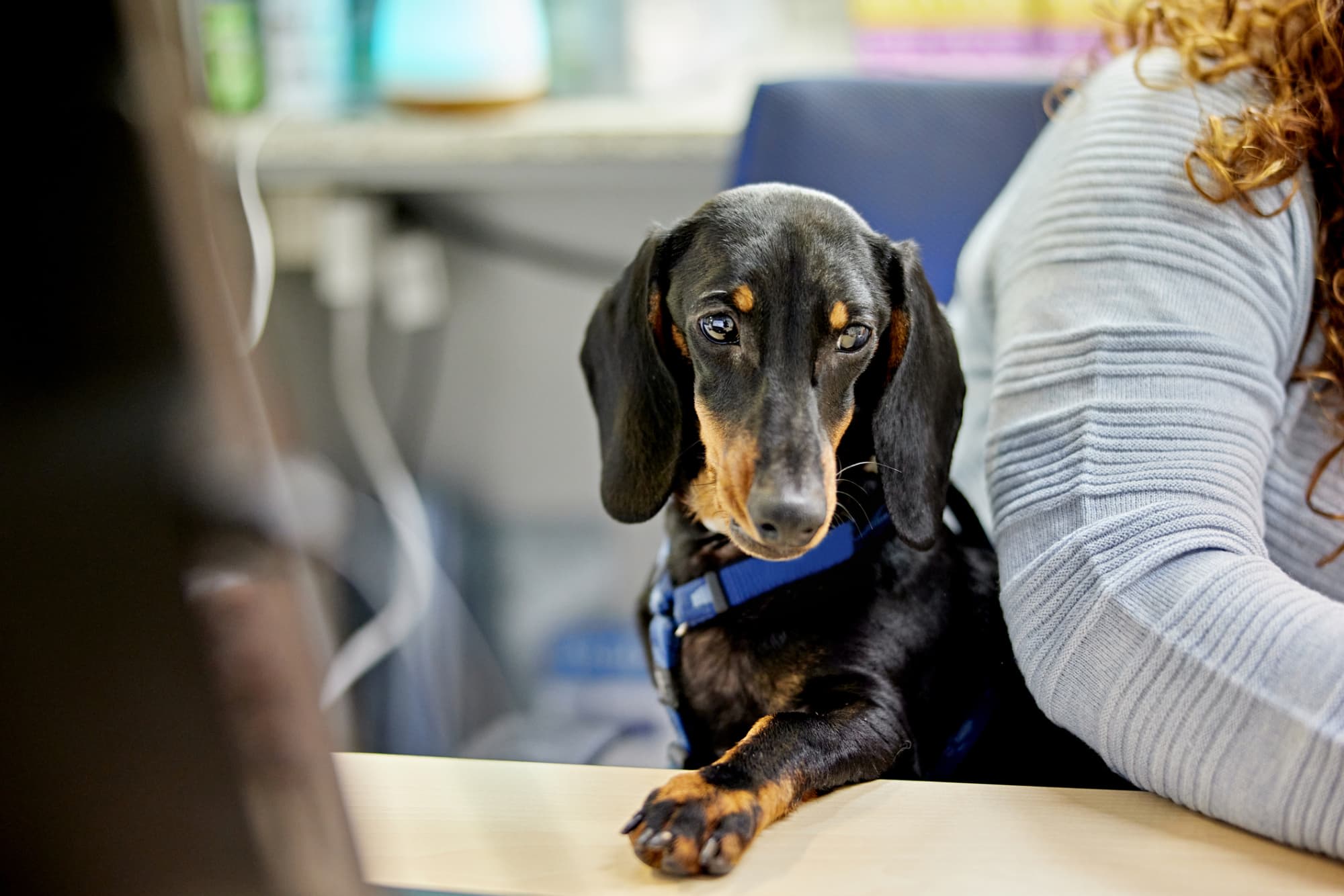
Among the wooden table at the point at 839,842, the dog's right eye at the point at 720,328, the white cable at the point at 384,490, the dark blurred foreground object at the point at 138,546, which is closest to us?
the dark blurred foreground object at the point at 138,546

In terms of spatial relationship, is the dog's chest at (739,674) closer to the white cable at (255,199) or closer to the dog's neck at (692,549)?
the dog's neck at (692,549)

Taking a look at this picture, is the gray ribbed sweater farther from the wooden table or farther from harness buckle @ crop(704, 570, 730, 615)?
harness buckle @ crop(704, 570, 730, 615)

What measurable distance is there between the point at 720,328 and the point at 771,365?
0.05 meters

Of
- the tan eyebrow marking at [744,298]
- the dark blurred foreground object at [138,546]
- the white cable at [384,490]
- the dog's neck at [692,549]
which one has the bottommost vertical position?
the white cable at [384,490]

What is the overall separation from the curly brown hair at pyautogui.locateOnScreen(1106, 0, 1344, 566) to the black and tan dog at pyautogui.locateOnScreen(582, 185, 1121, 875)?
0.24 m

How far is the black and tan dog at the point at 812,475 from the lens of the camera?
790 mm

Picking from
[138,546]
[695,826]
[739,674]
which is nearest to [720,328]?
[739,674]

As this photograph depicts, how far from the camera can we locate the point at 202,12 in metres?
1.66

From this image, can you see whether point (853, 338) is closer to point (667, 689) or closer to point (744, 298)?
point (744, 298)

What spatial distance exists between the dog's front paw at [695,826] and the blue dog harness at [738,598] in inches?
8.3

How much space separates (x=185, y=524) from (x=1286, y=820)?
0.61 m

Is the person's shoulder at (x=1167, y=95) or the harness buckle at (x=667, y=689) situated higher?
the person's shoulder at (x=1167, y=95)

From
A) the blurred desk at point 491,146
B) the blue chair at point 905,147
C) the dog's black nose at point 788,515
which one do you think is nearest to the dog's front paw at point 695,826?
the dog's black nose at point 788,515

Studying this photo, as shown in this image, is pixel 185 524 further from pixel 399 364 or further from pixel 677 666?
pixel 399 364
